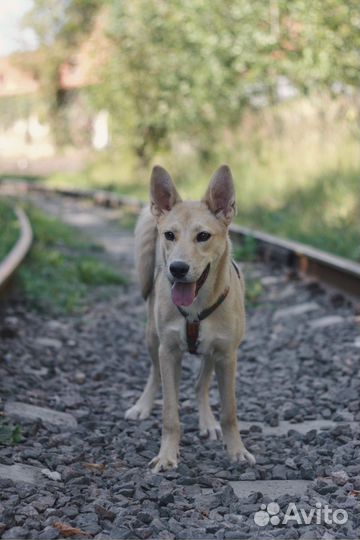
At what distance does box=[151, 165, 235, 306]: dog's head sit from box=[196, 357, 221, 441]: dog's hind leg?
0.70m

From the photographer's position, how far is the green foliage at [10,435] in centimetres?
410

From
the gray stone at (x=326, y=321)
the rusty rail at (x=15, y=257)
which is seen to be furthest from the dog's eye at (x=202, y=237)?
the rusty rail at (x=15, y=257)

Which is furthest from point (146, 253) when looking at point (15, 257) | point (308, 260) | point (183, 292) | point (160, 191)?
point (308, 260)

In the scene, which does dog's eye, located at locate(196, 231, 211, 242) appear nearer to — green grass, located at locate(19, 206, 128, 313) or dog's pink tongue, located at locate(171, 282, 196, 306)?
dog's pink tongue, located at locate(171, 282, 196, 306)

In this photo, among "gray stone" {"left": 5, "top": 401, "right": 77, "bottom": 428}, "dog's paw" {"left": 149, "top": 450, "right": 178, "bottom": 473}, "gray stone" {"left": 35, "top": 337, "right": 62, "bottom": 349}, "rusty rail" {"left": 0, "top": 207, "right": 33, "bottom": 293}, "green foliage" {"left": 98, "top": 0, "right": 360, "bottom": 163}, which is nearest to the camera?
"dog's paw" {"left": 149, "top": 450, "right": 178, "bottom": 473}

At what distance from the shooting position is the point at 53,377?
5.73 metres

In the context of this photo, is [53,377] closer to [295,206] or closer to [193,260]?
Answer: [193,260]

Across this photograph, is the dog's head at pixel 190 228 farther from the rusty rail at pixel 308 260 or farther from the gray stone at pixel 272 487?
the rusty rail at pixel 308 260

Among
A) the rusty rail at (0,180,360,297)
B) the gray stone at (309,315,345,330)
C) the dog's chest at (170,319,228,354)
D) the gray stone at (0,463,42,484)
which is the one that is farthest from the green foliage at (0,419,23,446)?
the rusty rail at (0,180,360,297)

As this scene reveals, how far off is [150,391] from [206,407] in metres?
0.41

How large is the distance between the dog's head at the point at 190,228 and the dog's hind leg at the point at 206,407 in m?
0.70

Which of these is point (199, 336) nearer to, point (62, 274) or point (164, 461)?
point (164, 461)

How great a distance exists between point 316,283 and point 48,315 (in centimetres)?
269

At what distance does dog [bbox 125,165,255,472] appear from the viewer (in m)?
4.09
